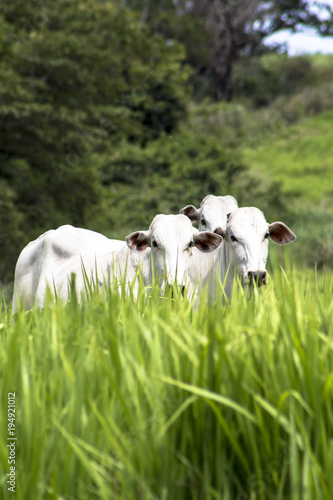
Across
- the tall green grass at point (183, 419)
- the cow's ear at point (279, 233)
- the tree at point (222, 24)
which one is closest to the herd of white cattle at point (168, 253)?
the cow's ear at point (279, 233)

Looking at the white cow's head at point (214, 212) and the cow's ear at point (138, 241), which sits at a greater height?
the white cow's head at point (214, 212)

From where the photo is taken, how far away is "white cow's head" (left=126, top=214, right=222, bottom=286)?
3869 millimetres

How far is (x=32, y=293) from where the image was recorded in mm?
4664

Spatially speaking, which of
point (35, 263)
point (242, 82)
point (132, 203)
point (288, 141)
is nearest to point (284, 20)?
point (242, 82)

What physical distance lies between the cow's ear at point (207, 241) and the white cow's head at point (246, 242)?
81mm

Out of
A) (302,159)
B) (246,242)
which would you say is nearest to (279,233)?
(246,242)

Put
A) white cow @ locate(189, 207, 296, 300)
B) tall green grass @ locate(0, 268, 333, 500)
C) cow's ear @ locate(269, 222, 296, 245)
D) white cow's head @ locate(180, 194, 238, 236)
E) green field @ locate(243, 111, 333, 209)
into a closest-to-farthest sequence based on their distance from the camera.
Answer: tall green grass @ locate(0, 268, 333, 500) → white cow @ locate(189, 207, 296, 300) → cow's ear @ locate(269, 222, 296, 245) → white cow's head @ locate(180, 194, 238, 236) → green field @ locate(243, 111, 333, 209)

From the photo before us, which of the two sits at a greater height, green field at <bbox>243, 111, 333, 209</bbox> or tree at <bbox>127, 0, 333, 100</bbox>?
tree at <bbox>127, 0, 333, 100</bbox>

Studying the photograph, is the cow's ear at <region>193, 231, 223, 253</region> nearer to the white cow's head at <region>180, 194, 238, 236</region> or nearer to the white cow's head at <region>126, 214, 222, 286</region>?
the white cow's head at <region>126, 214, 222, 286</region>

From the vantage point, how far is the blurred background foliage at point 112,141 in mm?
12562

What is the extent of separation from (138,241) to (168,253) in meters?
0.29

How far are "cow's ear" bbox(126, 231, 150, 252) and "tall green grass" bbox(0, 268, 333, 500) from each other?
196cm

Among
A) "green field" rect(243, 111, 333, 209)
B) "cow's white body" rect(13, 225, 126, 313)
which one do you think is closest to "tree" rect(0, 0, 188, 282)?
"cow's white body" rect(13, 225, 126, 313)

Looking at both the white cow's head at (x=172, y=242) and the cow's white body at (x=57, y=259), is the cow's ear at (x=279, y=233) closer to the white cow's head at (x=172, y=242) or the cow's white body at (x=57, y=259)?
the white cow's head at (x=172, y=242)
